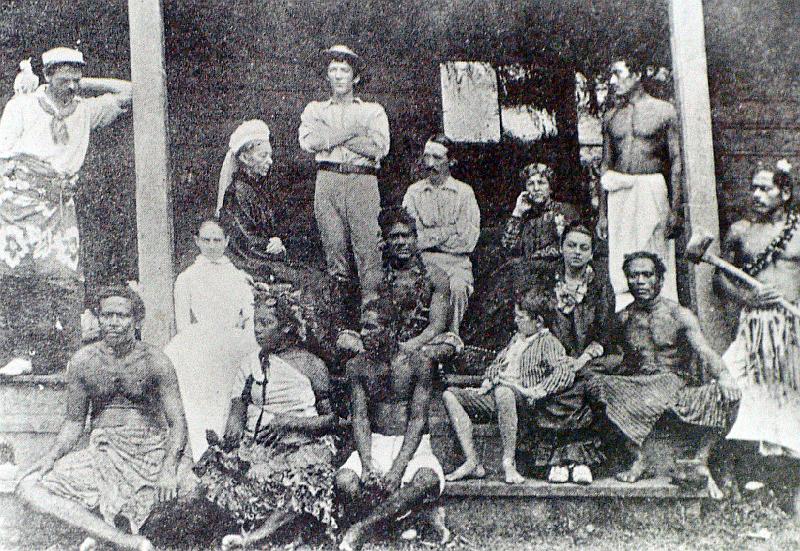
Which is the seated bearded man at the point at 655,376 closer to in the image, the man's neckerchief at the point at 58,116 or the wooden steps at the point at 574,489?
the wooden steps at the point at 574,489

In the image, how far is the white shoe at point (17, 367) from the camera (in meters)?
5.62

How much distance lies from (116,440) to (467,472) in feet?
6.73

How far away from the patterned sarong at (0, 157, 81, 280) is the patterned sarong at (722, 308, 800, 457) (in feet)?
13.6

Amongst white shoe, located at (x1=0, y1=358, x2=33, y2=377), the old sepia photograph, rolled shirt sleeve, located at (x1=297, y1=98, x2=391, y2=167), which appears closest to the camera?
the old sepia photograph

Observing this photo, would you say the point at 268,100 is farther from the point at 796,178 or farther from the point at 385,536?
the point at 796,178

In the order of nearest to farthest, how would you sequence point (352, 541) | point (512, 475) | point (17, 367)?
1. point (352, 541)
2. point (512, 475)
3. point (17, 367)

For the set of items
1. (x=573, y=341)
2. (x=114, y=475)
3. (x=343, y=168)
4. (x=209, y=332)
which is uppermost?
(x=343, y=168)

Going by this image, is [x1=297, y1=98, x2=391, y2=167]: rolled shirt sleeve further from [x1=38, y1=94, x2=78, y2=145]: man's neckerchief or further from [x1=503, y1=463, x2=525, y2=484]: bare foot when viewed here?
[x1=503, y1=463, x2=525, y2=484]: bare foot

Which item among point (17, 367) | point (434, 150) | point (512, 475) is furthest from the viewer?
point (434, 150)

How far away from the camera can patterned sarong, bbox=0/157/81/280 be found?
5793mm

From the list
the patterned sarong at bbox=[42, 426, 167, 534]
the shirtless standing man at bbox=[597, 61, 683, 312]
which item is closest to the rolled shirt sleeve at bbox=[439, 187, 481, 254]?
the shirtless standing man at bbox=[597, 61, 683, 312]

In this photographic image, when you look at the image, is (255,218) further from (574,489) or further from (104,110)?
(574,489)

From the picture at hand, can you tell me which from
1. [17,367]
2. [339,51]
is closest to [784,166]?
[339,51]

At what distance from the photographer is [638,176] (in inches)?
239
